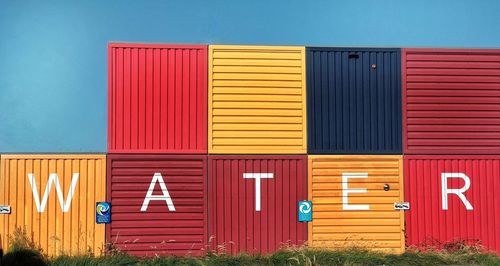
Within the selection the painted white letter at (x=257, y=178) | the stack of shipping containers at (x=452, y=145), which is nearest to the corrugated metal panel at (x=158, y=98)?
the painted white letter at (x=257, y=178)

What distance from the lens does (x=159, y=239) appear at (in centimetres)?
1055

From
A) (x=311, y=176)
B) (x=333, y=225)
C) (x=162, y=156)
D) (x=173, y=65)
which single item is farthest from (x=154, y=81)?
(x=333, y=225)

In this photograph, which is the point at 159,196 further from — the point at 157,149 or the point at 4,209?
the point at 4,209

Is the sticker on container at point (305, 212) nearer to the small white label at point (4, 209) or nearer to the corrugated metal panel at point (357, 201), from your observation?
the corrugated metal panel at point (357, 201)

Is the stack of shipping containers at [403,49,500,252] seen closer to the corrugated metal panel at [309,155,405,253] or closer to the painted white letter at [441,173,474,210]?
the painted white letter at [441,173,474,210]

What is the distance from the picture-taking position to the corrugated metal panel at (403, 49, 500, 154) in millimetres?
11281

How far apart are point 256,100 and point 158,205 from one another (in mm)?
3136

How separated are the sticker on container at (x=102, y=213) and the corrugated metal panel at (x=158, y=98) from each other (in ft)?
4.09

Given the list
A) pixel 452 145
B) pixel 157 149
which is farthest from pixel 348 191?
pixel 157 149

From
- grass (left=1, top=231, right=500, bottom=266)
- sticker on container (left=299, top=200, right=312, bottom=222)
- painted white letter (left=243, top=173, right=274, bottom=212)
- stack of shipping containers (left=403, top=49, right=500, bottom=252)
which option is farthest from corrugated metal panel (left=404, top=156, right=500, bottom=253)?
painted white letter (left=243, top=173, right=274, bottom=212)

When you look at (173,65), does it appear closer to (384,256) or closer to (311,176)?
(311,176)

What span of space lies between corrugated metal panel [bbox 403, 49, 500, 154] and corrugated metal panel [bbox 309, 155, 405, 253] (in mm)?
1034

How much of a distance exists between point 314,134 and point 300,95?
0.93 m

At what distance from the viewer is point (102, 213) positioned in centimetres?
Answer: 1036
